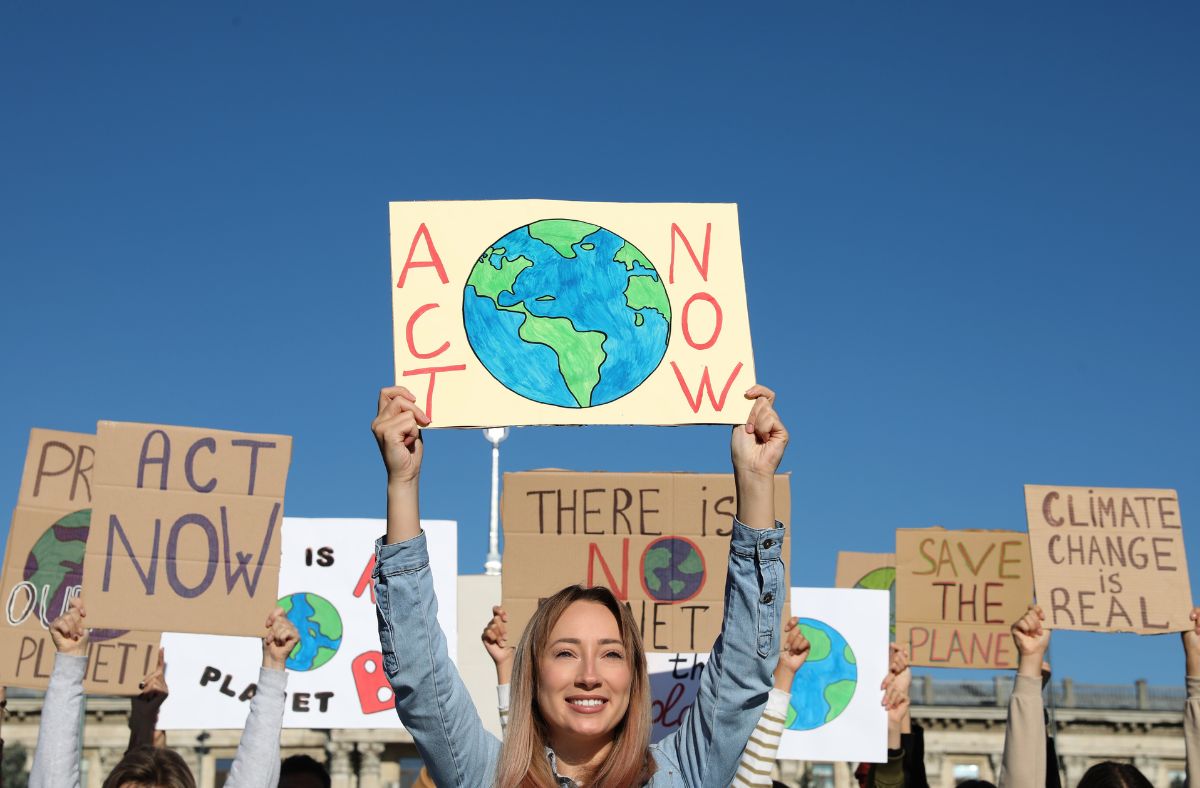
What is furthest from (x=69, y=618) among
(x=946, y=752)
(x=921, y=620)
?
(x=946, y=752)

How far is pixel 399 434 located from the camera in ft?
9.39

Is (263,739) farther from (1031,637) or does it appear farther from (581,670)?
(1031,637)

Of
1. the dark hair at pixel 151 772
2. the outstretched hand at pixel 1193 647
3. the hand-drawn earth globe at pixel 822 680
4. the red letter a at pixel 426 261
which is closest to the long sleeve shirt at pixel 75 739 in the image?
the dark hair at pixel 151 772

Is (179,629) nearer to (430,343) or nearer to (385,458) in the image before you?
(430,343)

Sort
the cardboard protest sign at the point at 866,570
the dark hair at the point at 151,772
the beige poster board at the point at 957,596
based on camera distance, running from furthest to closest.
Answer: the cardboard protest sign at the point at 866,570, the beige poster board at the point at 957,596, the dark hair at the point at 151,772

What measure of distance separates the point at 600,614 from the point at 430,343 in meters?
1.34

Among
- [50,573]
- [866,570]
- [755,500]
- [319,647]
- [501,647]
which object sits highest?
[866,570]

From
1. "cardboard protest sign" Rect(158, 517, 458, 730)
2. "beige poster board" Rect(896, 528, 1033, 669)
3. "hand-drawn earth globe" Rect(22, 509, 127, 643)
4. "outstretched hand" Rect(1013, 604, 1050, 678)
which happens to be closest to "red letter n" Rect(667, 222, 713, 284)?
"outstretched hand" Rect(1013, 604, 1050, 678)

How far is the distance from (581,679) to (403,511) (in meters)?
0.47

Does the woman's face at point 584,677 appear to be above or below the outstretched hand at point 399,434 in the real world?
below

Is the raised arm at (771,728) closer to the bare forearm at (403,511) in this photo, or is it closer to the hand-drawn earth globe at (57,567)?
the bare forearm at (403,511)

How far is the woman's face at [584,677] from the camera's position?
2686mm

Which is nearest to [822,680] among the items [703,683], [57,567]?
[57,567]

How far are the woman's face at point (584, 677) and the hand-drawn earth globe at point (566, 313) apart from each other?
4.20 ft
